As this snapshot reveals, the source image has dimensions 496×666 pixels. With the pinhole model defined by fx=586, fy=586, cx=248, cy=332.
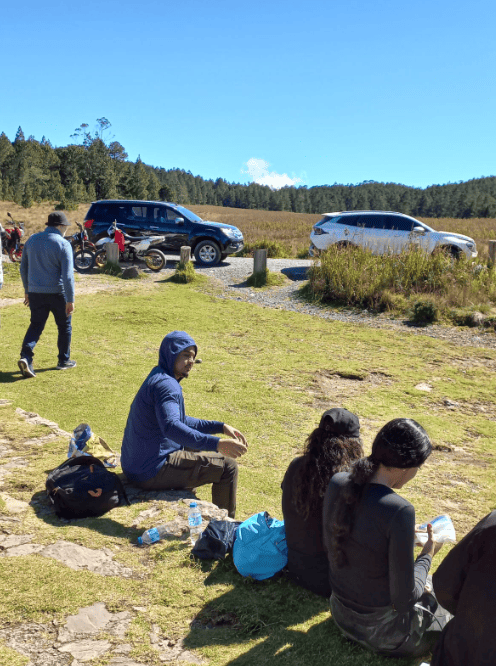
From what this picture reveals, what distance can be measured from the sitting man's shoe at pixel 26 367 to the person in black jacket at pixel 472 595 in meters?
6.18

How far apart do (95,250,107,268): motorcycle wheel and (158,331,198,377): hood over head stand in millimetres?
13256

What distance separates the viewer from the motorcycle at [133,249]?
54.8ft

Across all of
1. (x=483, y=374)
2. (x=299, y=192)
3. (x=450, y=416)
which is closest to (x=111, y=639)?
(x=450, y=416)

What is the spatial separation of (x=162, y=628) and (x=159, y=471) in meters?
1.33

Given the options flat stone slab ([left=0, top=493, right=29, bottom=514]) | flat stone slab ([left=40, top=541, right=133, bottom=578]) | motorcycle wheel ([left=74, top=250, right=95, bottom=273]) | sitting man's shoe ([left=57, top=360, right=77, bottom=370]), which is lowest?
flat stone slab ([left=40, top=541, right=133, bottom=578])

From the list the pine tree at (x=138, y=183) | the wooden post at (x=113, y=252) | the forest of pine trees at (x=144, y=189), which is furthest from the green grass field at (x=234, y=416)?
the pine tree at (x=138, y=183)

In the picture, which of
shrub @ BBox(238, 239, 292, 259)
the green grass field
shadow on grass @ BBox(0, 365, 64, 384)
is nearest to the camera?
the green grass field

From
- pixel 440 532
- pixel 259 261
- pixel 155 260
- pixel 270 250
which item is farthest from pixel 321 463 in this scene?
pixel 270 250

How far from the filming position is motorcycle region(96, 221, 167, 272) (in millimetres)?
16703

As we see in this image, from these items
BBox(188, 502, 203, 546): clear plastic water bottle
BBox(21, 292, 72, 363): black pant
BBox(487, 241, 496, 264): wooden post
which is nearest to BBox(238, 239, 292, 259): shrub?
BBox(487, 241, 496, 264): wooden post

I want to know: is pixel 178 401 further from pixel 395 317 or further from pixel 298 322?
pixel 395 317

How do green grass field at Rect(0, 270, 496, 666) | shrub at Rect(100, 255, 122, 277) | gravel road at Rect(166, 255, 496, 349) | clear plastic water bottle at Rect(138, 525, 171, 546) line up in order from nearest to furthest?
green grass field at Rect(0, 270, 496, 666)
clear plastic water bottle at Rect(138, 525, 171, 546)
gravel road at Rect(166, 255, 496, 349)
shrub at Rect(100, 255, 122, 277)

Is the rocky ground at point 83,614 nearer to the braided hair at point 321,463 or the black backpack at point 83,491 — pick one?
the black backpack at point 83,491

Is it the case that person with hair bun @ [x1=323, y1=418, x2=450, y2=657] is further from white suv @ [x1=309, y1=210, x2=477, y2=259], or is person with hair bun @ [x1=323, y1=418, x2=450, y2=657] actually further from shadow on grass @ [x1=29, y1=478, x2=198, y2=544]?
white suv @ [x1=309, y1=210, x2=477, y2=259]
